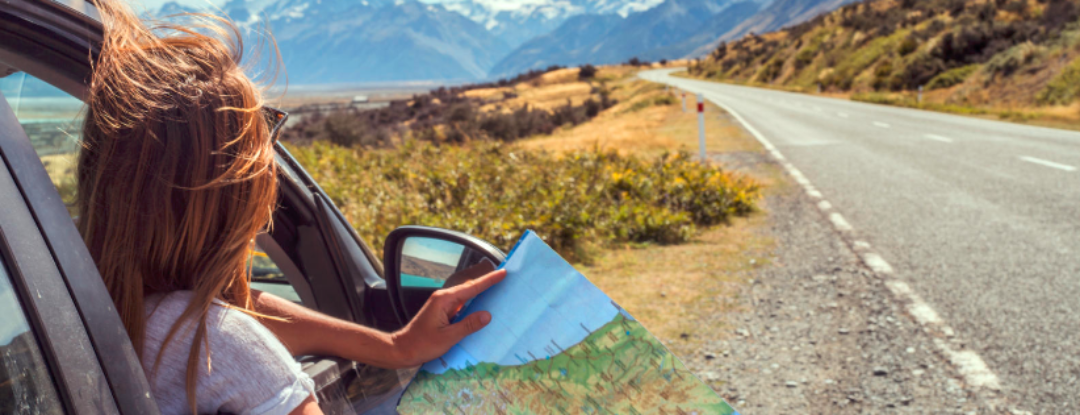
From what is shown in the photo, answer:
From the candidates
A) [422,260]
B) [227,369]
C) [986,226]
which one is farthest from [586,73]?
[227,369]

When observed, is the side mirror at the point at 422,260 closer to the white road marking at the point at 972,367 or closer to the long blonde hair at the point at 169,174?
the long blonde hair at the point at 169,174

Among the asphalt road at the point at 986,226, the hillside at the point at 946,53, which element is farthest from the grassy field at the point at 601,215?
the hillside at the point at 946,53

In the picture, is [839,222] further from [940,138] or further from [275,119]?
[940,138]

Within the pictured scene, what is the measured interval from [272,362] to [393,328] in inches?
36.9

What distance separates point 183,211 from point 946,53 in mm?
33205

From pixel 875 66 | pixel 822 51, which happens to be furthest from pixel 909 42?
pixel 822 51

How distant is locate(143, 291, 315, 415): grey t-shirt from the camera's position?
0.96 metres

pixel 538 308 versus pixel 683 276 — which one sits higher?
pixel 538 308

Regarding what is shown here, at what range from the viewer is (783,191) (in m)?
9.13

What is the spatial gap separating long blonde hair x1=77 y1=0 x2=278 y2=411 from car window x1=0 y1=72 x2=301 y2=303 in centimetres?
11

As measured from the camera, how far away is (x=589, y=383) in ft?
3.66

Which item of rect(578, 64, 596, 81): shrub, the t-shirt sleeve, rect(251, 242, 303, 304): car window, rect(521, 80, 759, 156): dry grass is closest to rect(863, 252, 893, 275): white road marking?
rect(251, 242, 303, 304): car window

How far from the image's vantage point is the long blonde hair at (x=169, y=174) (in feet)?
3.27

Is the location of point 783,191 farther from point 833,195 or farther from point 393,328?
point 393,328
